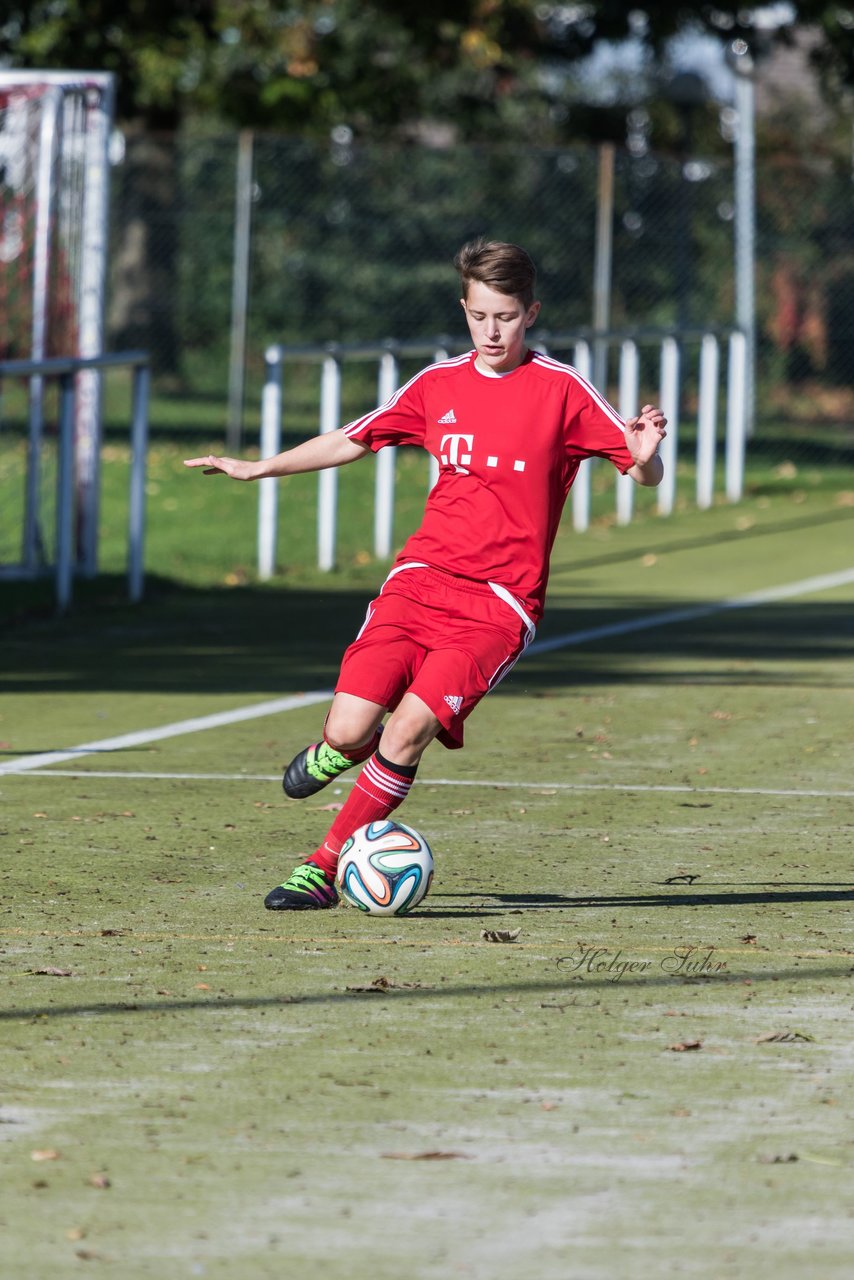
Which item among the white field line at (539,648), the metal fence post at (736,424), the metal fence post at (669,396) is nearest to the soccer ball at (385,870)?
the white field line at (539,648)

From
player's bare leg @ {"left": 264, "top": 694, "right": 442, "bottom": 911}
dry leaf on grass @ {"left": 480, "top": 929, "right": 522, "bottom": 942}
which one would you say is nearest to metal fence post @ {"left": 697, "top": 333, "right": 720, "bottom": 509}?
player's bare leg @ {"left": 264, "top": 694, "right": 442, "bottom": 911}

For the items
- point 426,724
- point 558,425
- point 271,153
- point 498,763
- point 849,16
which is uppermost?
point 849,16

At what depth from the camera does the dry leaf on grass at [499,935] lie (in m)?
5.90

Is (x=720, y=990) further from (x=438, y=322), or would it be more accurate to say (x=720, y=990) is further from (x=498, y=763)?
(x=438, y=322)

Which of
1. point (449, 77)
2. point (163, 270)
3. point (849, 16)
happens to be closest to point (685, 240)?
point (849, 16)

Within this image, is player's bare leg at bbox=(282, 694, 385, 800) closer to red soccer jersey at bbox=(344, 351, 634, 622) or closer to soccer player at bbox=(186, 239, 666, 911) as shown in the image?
soccer player at bbox=(186, 239, 666, 911)

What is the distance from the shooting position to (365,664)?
6219 mm

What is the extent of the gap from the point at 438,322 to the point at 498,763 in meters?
20.8

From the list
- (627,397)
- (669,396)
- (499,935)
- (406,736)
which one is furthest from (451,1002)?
(669,396)

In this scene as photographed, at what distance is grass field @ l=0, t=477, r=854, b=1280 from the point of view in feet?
12.4

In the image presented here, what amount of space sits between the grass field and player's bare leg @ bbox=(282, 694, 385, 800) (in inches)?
12.8

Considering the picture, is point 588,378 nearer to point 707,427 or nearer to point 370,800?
point 707,427

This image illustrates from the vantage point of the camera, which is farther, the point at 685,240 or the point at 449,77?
the point at 449,77

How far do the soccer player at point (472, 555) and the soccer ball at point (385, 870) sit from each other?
0.13 meters
